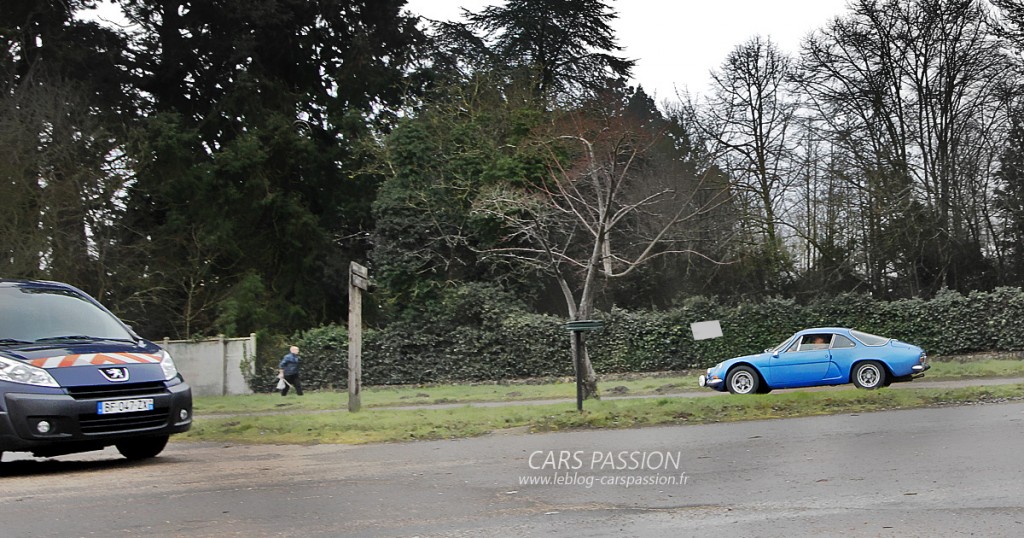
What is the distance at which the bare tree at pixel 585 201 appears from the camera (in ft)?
88.5

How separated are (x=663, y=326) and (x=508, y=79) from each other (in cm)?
1243

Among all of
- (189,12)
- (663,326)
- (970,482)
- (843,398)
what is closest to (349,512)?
(970,482)

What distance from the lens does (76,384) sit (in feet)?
33.0

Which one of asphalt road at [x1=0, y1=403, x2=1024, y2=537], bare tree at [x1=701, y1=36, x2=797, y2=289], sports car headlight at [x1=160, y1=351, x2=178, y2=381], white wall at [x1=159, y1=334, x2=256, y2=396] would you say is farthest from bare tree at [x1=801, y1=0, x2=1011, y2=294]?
sports car headlight at [x1=160, y1=351, x2=178, y2=381]

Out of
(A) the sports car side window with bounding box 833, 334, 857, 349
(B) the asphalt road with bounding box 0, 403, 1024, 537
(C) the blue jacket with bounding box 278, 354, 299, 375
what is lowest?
(B) the asphalt road with bounding box 0, 403, 1024, 537

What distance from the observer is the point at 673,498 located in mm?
7711

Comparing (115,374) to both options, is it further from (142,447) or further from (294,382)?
(294,382)

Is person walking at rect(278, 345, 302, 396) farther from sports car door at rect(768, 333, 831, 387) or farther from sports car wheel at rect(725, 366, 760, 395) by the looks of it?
sports car door at rect(768, 333, 831, 387)

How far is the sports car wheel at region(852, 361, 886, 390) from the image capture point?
20.2 meters

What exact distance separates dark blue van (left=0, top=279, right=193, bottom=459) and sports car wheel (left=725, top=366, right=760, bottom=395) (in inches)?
496

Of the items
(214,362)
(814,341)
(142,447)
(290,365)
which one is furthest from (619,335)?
(142,447)

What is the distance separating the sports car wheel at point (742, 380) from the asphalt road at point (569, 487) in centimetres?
851

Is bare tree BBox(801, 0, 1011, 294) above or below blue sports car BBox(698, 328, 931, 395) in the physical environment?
above

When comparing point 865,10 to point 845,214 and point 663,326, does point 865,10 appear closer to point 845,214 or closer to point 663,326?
point 845,214
